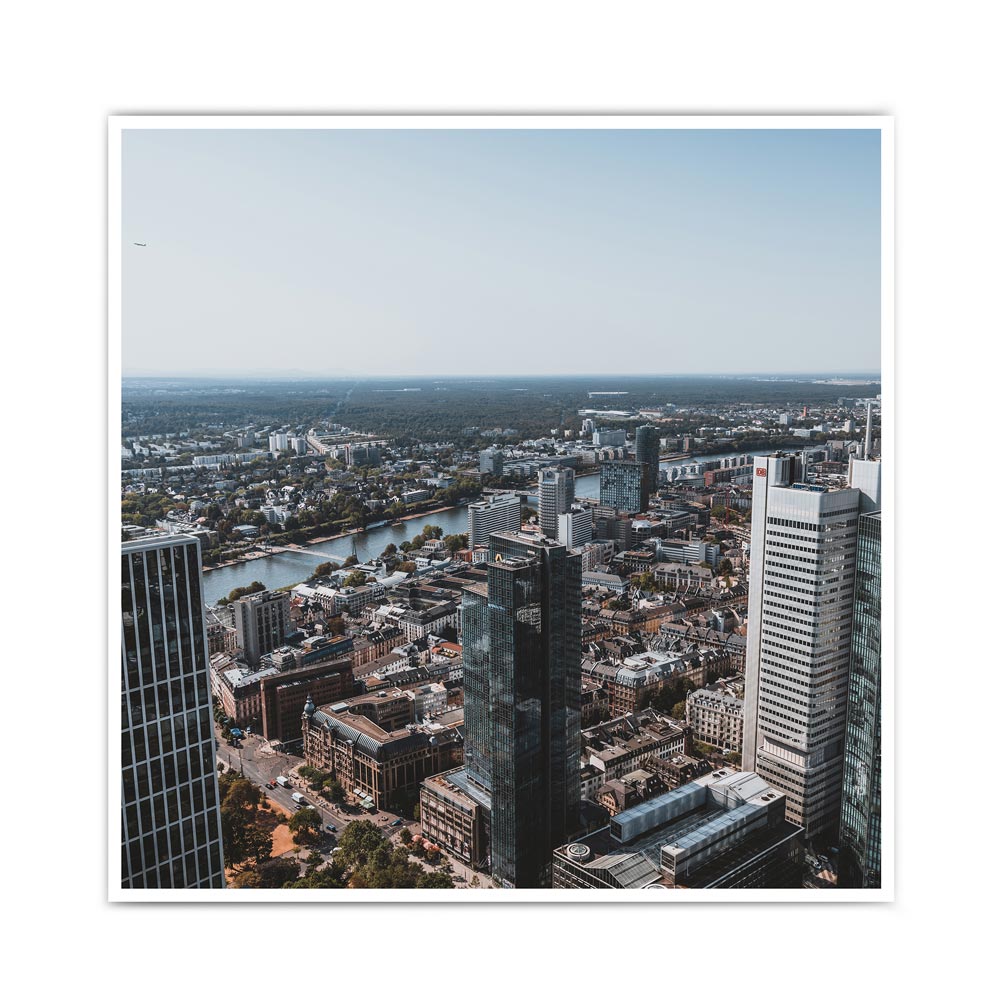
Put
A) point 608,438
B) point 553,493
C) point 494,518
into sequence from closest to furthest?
point 494,518 → point 553,493 → point 608,438

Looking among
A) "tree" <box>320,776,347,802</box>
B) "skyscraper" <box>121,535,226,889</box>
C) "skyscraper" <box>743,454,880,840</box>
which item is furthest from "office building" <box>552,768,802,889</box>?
"tree" <box>320,776,347,802</box>

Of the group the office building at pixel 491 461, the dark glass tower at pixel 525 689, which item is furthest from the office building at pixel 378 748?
the office building at pixel 491 461

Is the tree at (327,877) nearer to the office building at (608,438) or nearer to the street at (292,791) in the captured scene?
the street at (292,791)

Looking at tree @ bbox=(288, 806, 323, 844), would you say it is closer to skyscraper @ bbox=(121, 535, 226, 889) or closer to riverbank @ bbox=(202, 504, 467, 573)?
skyscraper @ bbox=(121, 535, 226, 889)

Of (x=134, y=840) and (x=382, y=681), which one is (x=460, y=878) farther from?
(x=382, y=681)

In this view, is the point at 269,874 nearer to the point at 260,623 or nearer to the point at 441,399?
the point at 260,623

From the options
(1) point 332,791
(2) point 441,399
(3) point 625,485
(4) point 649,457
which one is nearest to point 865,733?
(1) point 332,791
